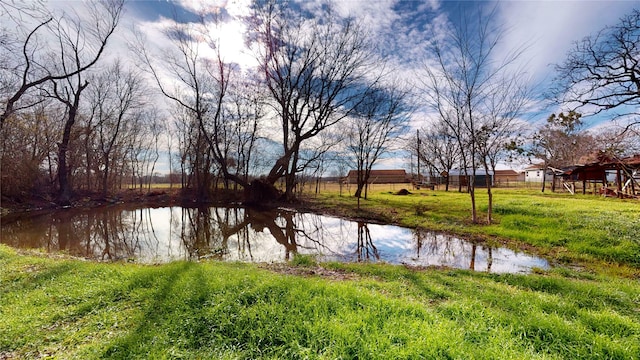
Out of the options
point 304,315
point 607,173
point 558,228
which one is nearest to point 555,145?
point 607,173

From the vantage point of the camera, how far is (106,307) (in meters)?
3.65

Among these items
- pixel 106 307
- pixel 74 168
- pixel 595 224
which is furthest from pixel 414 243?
pixel 74 168

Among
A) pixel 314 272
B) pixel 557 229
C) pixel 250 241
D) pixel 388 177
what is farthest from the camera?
pixel 388 177

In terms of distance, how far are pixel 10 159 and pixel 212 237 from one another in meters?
18.3

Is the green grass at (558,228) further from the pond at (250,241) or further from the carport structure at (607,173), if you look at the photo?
the carport structure at (607,173)

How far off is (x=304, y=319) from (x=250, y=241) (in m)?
8.15

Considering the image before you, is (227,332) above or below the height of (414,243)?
above

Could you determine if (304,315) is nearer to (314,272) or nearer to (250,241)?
(314,272)

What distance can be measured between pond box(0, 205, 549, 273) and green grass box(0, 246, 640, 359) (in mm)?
3100

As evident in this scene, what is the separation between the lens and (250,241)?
10.6m

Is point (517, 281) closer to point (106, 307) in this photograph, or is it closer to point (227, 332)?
point (227, 332)

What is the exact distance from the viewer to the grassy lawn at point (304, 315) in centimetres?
258

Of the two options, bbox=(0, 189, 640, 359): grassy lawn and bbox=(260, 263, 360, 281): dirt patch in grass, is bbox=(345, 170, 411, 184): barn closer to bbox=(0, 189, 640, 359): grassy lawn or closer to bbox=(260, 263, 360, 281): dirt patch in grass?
bbox=(260, 263, 360, 281): dirt patch in grass

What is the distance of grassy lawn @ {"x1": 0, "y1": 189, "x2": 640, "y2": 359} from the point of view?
258 centimetres
